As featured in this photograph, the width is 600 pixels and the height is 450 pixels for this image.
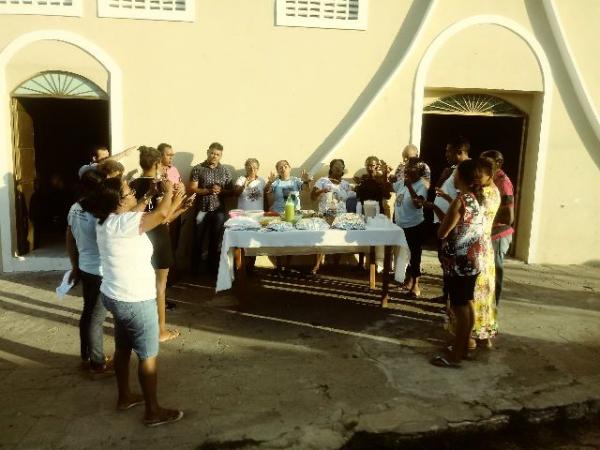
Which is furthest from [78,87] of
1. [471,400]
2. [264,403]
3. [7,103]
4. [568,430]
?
[568,430]

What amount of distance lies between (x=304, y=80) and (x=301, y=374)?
4.55 m

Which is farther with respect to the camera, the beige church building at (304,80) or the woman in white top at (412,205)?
the beige church building at (304,80)

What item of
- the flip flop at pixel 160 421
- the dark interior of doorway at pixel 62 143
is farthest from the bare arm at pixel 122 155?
the flip flop at pixel 160 421

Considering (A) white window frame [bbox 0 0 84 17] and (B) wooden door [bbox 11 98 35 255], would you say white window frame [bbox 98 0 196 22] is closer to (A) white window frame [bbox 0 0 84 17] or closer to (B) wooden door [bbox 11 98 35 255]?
(A) white window frame [bbox 0 0 84 17]

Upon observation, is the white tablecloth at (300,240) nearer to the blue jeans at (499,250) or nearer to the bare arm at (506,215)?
the blue jeans at (499,250)

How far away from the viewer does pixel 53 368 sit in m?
4.64

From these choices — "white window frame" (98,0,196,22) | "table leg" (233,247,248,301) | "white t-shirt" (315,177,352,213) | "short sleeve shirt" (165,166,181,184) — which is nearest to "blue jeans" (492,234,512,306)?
"white t-shirt" (315,177,352,213)

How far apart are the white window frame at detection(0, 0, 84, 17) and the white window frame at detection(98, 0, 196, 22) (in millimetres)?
302

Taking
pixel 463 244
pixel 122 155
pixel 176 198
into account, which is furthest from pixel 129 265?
pixel 122 155

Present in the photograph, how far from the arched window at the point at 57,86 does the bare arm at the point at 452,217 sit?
17.0ft

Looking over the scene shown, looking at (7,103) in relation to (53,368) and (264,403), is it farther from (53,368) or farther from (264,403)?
(264,403)

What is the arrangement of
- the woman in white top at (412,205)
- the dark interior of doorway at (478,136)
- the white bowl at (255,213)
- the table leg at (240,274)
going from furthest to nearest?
the dark interior of doorway at (478,136), the white bowl at (255,213), the woman in white top at (412,205), the table leg at (240,274)

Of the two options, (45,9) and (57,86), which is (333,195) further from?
(45,9)

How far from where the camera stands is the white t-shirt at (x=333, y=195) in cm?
672
